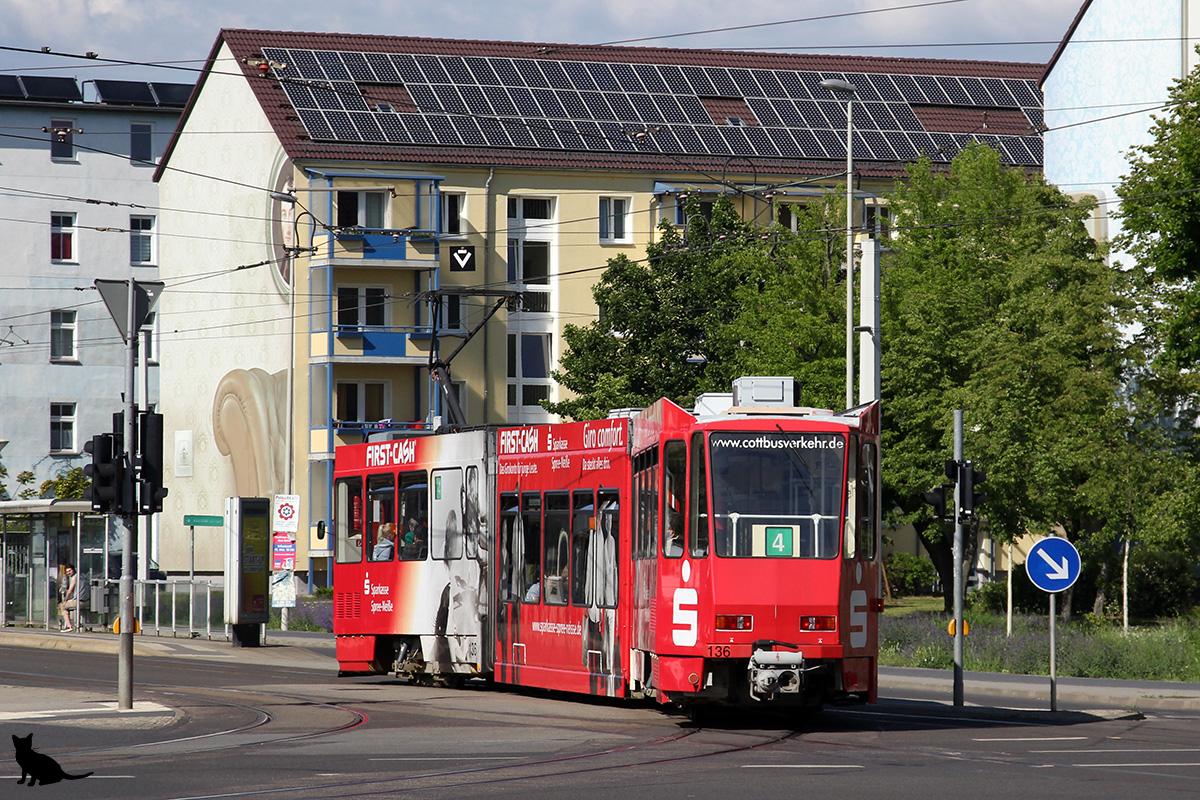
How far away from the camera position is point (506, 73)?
5766 cm

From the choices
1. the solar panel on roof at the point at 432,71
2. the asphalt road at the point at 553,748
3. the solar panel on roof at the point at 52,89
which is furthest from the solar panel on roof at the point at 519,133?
the asphalt road at the point at 553,748

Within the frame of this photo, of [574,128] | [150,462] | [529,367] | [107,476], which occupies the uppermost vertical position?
[574,128]

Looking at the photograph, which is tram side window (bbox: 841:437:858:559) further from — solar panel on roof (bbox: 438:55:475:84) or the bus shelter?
solar panel on roof (bbox: 438:55:475:84)

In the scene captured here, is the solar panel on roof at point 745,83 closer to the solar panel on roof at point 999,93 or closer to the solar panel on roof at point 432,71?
the solar panel on roof at point 999,93

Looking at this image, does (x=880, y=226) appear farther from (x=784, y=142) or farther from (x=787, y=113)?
(x=787, y=113)

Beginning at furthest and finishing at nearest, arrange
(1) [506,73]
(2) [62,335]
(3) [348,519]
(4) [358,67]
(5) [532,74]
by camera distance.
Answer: (2) [62,335] → (5) [532,74] → (1) [506,73] → (4) [358,67] → (3) [348,519]

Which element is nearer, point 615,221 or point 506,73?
point 506,73

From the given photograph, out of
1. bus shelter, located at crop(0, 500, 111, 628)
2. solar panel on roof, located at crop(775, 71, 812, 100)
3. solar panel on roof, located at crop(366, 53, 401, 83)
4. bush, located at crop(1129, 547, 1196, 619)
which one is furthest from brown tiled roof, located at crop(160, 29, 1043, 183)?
bush, located at crop(1129, 547, 1196, 619)

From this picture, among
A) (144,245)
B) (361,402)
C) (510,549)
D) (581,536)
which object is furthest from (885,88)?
(581,536)

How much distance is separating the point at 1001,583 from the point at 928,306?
785cm

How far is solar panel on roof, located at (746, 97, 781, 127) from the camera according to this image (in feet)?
196

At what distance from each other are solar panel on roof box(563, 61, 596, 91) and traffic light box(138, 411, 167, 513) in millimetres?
40827

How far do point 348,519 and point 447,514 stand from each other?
2849mm

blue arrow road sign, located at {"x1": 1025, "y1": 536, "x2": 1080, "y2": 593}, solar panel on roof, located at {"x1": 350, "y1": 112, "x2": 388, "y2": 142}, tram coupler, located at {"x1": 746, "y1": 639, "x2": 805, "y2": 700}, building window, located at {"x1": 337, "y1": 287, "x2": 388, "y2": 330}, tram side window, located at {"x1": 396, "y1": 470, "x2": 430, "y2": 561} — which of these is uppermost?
solar panel on roof, located at {"x1": 350, "y1": 112, "x2": 388, "y2": 142}
